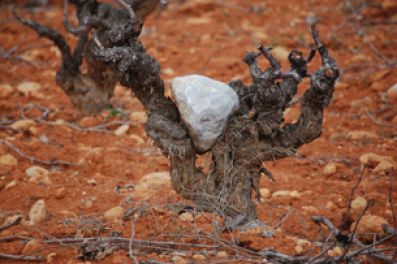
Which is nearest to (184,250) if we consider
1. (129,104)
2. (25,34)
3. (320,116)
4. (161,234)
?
(161,234)

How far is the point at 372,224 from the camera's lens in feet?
11.3

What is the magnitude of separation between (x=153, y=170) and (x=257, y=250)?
1515mm

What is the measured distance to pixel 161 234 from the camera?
3211mm

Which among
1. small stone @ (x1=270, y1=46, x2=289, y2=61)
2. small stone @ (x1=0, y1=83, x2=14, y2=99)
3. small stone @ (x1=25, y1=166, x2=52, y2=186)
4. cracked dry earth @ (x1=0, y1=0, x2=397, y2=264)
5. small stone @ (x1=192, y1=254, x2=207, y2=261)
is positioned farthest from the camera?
small stone @ (x1=270, y1=46, x2=289, y2=61)

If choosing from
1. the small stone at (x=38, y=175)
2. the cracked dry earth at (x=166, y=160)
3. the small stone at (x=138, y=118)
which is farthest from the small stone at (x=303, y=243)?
the small stone at (x=138, y=118)

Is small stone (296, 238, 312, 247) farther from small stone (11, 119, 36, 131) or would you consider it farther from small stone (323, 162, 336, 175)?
small stone (11, 119, 36, 131)

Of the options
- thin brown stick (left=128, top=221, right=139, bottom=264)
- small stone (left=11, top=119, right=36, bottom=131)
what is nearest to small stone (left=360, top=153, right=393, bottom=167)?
thin brown stick (left=128, top=221, right=139, bottom=264)

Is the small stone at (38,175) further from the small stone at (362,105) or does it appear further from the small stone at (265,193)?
the small stone at (362,105)

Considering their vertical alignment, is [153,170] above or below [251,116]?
below

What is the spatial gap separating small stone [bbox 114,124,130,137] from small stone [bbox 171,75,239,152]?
189 cm

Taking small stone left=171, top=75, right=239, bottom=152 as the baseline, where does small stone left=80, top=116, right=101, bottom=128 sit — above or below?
below

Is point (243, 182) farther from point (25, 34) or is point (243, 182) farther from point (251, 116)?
point (25, 34)

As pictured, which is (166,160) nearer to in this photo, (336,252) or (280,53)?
(336,252)

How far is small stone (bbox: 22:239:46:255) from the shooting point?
3.06 metres
